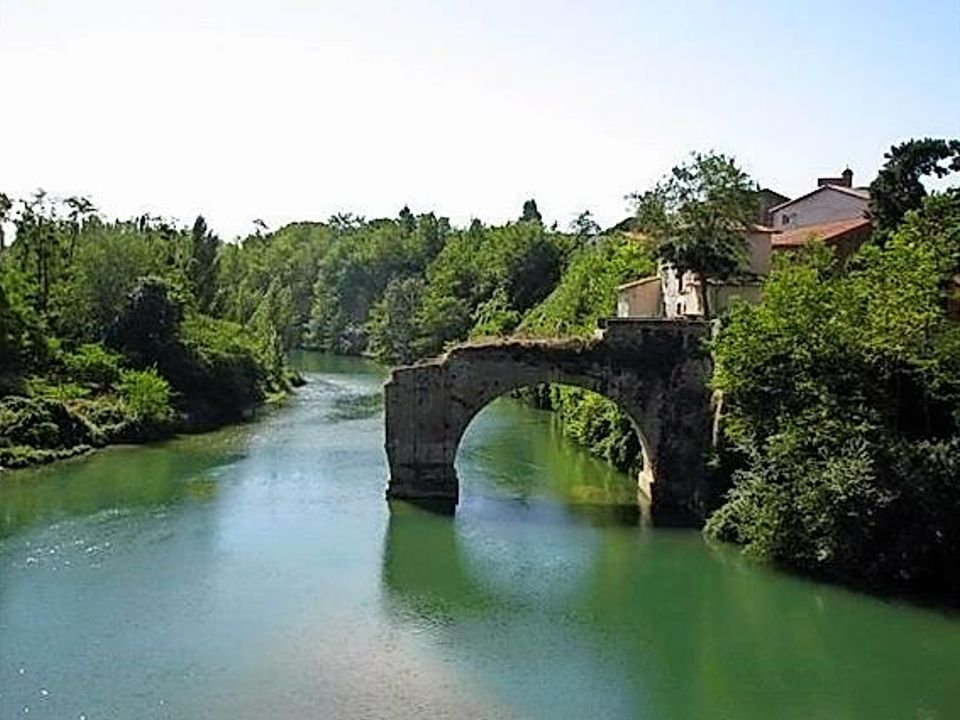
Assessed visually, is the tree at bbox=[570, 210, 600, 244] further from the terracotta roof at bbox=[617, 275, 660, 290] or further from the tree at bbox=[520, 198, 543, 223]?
the terracotta roof at bbox=[617, 275, 660, 290]

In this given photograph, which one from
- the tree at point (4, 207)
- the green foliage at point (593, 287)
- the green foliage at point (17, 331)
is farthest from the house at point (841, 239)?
the tree at point (4, 207)

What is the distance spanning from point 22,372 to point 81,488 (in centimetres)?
1367

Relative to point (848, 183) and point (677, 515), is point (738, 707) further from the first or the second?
point (848, 183)

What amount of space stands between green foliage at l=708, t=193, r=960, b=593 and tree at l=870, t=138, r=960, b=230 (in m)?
7.45

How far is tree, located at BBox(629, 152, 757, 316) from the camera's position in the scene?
135 feet

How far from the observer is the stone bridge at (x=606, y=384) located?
121 ft

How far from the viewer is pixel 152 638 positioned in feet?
79.6

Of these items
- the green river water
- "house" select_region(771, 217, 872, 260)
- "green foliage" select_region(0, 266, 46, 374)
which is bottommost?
the green river water

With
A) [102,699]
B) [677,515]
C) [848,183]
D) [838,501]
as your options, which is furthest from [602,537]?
[848,183]

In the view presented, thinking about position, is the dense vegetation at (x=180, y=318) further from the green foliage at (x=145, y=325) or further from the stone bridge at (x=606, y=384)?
the stone bridge at (x=606, y=384)

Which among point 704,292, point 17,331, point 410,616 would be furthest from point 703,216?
point 17,331

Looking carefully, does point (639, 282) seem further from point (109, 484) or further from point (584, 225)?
point (584, 225)

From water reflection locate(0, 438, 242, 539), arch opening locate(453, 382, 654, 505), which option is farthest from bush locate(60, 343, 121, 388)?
arch opening locate(453, 382, 654, 505)

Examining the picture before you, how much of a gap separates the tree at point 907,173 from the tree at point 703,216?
418 centimetres
